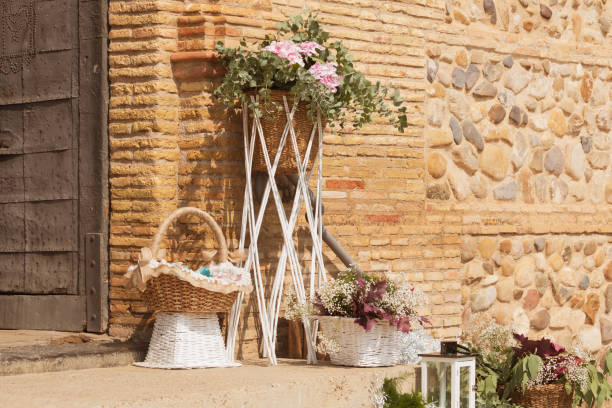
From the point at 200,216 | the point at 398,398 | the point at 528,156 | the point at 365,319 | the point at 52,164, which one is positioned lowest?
the point at 398,398

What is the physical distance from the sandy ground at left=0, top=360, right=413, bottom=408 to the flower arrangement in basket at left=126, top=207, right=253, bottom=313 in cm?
35

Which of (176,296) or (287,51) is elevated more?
(287,51)

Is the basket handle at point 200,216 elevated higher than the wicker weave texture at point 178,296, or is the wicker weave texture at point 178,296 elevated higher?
the basket handle at point 200,216

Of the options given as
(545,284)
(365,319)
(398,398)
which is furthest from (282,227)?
(545,284)

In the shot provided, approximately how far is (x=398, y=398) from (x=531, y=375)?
0.99 m

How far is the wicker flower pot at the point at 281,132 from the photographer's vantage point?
234 inches

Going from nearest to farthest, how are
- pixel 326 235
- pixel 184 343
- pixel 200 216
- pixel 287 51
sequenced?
pixel 184 343 < pixel 200 216 < pixel 287 51 < pixel 326 235

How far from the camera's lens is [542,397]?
6109 mm

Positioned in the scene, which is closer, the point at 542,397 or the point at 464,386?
the point at 464,386

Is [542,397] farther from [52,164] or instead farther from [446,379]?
[52,164]

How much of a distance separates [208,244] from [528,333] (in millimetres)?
2901

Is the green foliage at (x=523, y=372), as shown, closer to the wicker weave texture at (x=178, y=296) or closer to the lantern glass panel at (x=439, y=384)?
the lantern glass panel at (x=439, y=384)

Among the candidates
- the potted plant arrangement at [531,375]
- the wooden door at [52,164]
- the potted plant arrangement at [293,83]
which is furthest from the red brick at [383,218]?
the wooden door at [52,164]

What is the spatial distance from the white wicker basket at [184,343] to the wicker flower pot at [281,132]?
98 cm
